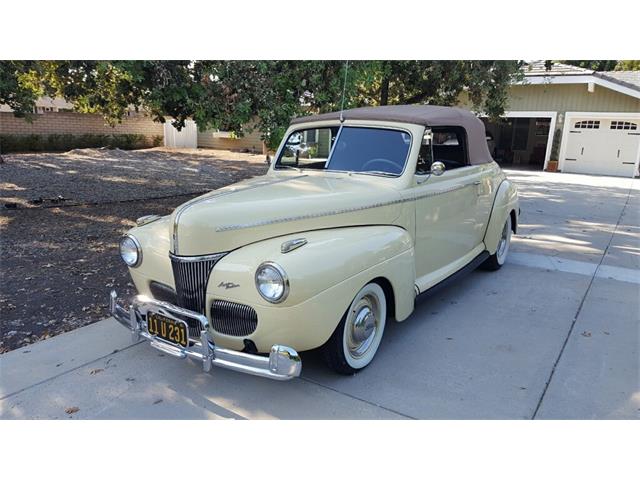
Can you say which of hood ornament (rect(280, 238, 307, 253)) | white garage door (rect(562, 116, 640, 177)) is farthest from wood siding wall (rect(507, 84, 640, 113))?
hood ornament (rect(280, 238, 307, 253))

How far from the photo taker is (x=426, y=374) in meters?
3.41

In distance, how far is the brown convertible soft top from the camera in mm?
4145

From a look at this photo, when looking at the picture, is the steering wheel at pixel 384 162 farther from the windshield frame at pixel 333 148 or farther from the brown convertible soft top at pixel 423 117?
the brown convertible soft top at pixel 423 117

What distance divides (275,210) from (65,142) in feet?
70.3

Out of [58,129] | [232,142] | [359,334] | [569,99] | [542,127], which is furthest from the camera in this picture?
[232,142]

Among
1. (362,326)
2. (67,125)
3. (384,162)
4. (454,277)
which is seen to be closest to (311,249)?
(362,326)

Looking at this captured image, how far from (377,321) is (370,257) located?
2.00 feet

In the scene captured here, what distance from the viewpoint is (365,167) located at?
410cm

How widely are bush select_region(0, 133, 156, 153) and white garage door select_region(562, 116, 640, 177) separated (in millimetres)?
20482

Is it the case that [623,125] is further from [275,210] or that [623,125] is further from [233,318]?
[233,318]

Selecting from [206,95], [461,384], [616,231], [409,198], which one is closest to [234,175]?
[206,95]

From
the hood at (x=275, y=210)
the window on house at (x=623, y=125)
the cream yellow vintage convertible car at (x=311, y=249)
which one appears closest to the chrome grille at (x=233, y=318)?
the cream yellow vintage convertible car at (x=311, y=249)

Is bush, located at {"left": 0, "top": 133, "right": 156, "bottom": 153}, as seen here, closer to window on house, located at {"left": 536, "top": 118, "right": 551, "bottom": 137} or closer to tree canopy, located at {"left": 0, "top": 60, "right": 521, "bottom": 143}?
tree canopy, located at {"left": 0, "top": 60, "right": 521, "bottom": 143}
